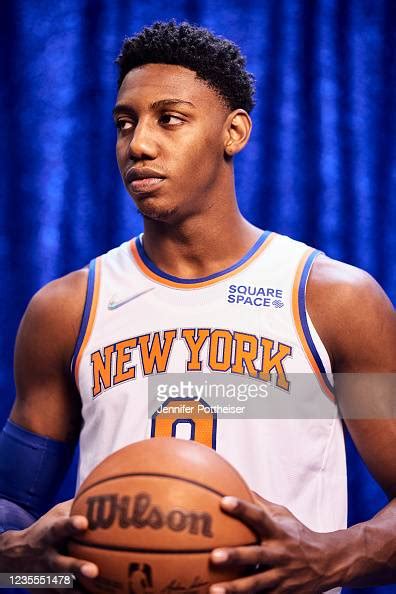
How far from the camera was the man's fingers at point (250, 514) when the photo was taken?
1.18 m

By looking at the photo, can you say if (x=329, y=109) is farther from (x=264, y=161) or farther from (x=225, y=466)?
(x=225, y=466)

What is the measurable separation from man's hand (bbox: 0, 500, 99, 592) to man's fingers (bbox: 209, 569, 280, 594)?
0.54 ft

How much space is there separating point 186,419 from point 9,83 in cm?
123

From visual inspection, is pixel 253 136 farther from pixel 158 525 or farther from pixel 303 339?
pixel 158 525

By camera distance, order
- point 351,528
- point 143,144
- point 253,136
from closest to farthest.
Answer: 1. point 351,528
2. point 143,144
3. point 253,136

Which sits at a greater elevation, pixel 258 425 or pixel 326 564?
pixel 258 425

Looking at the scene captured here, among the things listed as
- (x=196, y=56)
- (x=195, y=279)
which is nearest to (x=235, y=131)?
(x=196, y=56)

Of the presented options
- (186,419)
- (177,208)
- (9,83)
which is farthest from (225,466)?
(9,83)

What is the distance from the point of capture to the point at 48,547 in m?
1.28

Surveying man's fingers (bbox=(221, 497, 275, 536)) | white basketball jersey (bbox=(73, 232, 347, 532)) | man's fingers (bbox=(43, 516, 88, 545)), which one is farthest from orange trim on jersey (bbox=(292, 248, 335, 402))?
man's fingers (bbox=(43, 516, 88, 545))

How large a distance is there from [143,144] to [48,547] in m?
0.72

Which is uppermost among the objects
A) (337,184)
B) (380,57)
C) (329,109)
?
(380,57)

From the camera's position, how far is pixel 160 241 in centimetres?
178

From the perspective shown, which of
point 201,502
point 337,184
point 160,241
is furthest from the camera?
point 337,184
